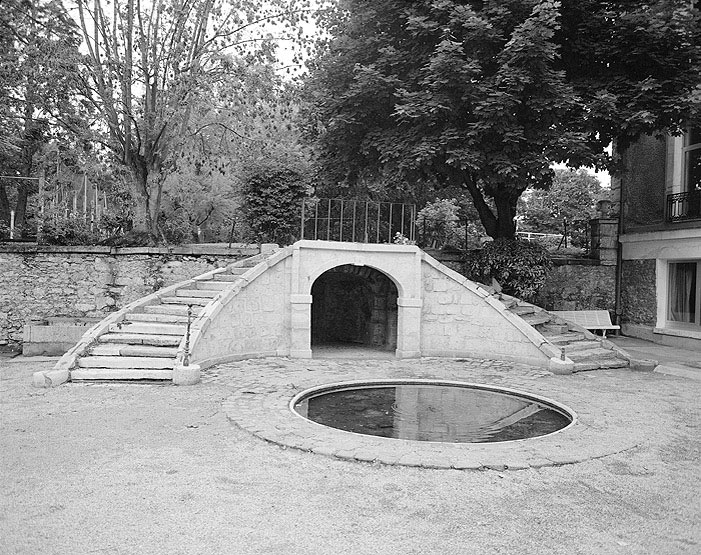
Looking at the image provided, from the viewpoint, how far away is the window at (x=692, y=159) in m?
15.2

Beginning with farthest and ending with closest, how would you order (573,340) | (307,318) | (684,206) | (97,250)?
(684,206) → (97,250) → (573,340) → (307,318)

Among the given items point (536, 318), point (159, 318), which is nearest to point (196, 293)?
point (159, 318)

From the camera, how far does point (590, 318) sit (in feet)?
51.4

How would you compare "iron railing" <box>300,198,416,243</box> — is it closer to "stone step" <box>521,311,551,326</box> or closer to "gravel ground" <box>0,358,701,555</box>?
"stone step" <box>521,311,551,326</box>

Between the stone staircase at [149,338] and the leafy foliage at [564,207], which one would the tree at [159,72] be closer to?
the stone staircase at [149,338]

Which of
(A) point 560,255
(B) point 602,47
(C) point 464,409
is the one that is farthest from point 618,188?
(C) point 464,409

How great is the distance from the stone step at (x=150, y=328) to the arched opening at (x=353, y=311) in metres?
3.81

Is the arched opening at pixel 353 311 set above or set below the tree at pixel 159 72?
below

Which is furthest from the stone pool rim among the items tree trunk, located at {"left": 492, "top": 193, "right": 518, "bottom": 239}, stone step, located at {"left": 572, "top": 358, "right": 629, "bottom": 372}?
tree trunk, located at {"left": 492, "top": 193, "right": 518, "bottom": 239}

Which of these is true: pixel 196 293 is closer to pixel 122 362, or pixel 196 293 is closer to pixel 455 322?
pixel 122 362

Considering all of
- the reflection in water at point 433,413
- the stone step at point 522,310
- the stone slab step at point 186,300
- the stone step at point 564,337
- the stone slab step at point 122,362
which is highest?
the stone slab step at point 186,300

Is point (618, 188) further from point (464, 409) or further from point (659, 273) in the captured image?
point (464, 409)

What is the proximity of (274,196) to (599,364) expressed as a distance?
25.3ft

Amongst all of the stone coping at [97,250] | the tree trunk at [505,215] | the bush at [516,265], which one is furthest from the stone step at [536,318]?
the stone coping at [97,250]
